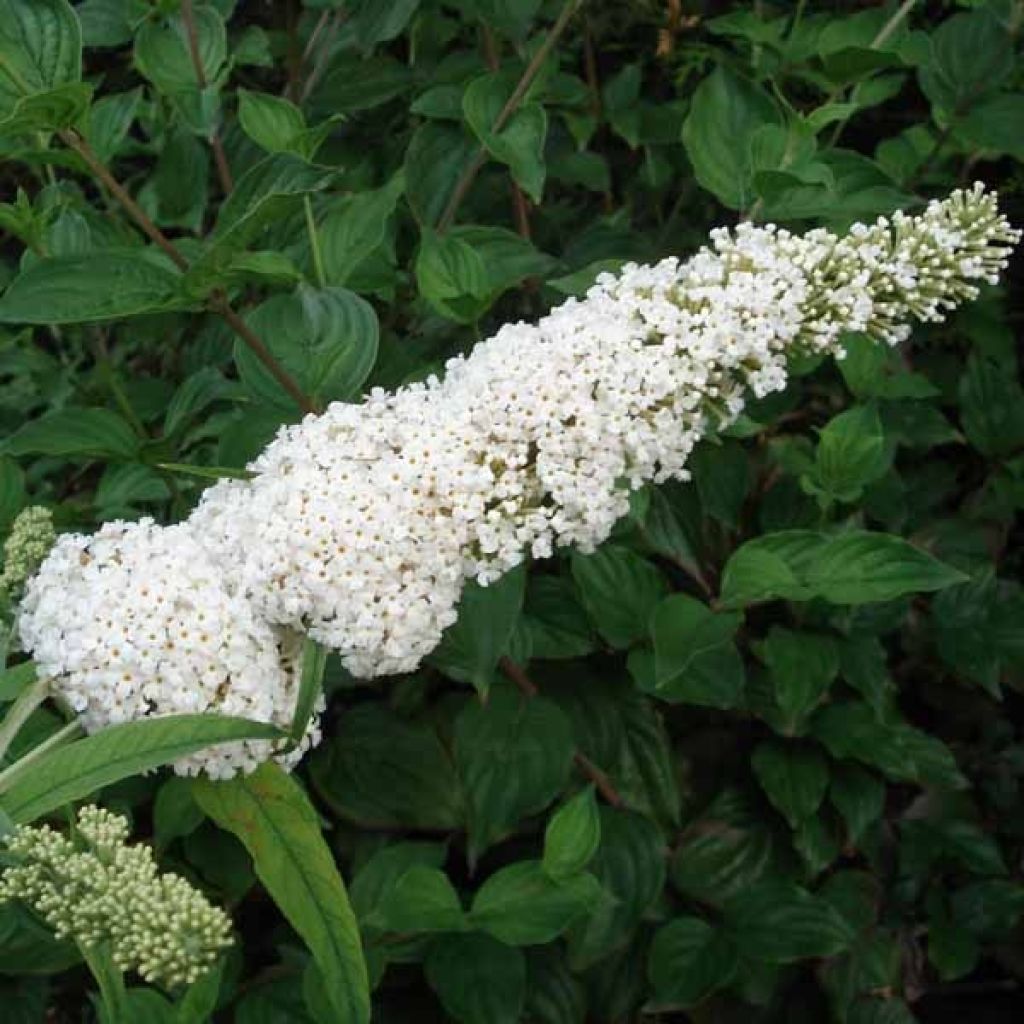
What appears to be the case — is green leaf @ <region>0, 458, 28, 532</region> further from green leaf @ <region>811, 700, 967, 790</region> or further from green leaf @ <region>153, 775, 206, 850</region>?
green leaf @ <region>811, 700, 967, 790</region>

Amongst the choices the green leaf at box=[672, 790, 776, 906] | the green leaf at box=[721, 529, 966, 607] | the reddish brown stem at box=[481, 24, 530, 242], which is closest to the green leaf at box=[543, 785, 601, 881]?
the green leaf at box=[721, 529, 966, 607]

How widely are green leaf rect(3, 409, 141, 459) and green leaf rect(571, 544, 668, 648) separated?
0.70 metres

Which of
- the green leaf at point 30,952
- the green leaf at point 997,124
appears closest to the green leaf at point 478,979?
the green leaf at point 30,952

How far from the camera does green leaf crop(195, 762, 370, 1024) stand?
1.42 m

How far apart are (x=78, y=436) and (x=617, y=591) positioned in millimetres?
835

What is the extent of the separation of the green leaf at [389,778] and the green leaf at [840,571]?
57 centimetres

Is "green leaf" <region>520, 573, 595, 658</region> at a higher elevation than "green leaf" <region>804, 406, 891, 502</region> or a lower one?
lower

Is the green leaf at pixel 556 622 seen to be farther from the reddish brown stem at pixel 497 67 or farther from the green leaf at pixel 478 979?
the reddish brown stem at pixel 497 67

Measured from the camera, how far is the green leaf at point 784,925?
223 centimetres

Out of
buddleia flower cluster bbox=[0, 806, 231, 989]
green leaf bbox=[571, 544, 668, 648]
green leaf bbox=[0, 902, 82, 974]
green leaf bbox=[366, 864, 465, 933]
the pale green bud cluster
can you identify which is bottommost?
green leaf bbox=[0, 902, 82, 974]

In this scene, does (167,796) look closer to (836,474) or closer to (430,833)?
(430,833)

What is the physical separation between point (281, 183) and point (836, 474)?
95 centimetres

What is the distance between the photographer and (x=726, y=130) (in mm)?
2072

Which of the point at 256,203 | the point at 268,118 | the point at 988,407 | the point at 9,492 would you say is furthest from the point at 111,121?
the point at 988,407
